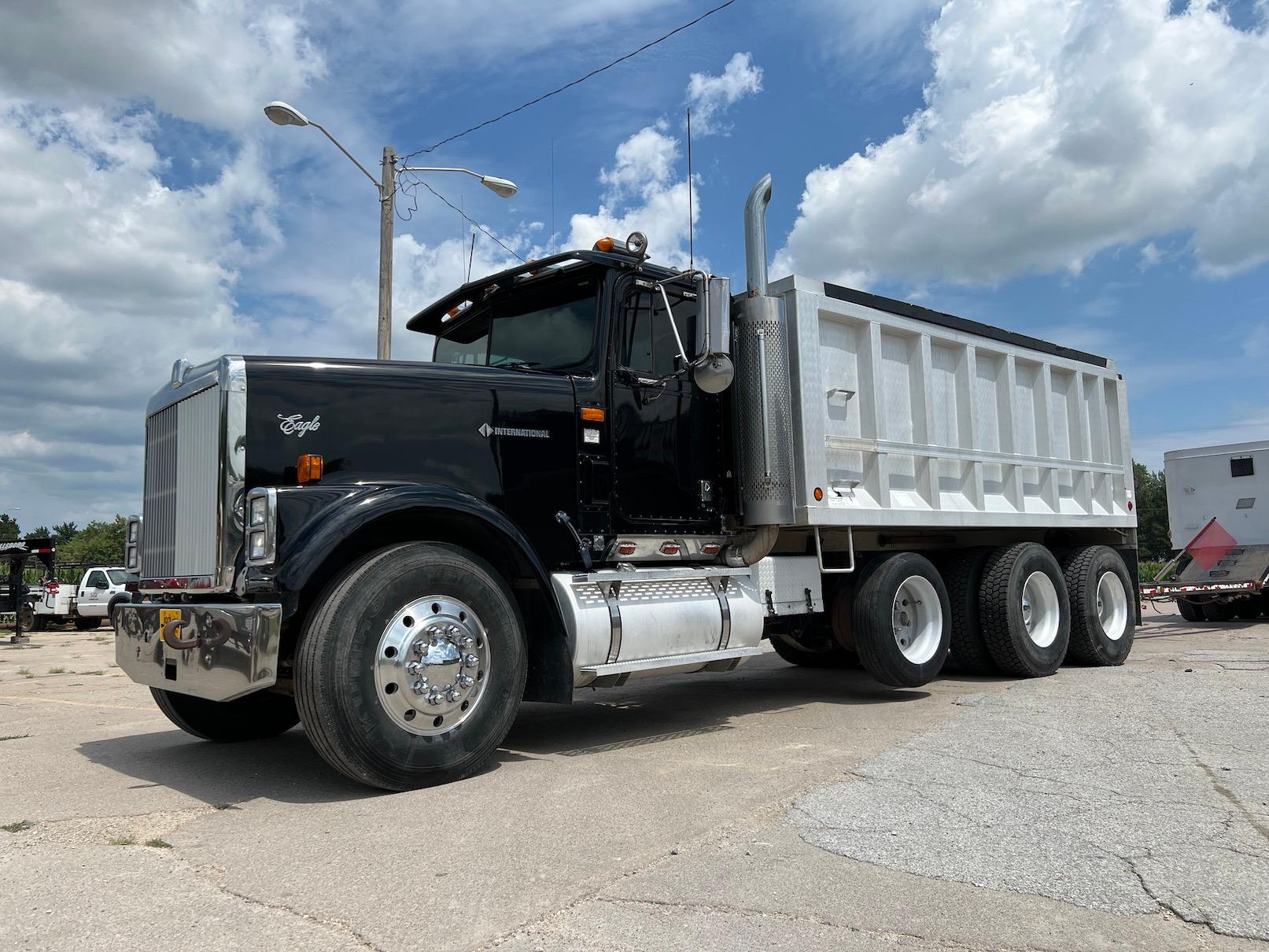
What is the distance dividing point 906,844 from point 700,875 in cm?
87

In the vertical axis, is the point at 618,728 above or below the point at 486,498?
below

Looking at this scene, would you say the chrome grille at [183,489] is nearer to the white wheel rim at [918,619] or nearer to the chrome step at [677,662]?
the chrome step at [677,662]

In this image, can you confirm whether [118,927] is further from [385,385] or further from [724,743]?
[724,743]

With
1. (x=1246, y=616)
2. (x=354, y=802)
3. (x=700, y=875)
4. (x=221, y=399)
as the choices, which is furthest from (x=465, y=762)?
(x=1246, y=616)

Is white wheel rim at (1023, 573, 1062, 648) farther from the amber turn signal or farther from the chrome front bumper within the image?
the chrome front bumper

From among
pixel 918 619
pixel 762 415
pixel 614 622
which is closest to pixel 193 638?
pixel 614 622

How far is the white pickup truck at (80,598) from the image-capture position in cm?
2317

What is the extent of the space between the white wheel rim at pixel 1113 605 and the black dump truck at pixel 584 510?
0.69 feet

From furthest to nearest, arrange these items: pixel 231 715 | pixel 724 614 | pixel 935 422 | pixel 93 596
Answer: pixel 93 596 → pixel 935 422 → pixel 724 614 → pixel 231 715

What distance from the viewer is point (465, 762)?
193 inches

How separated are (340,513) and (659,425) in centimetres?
249

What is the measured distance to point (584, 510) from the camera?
6074mm

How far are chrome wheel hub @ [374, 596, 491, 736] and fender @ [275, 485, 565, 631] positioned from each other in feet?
1.50

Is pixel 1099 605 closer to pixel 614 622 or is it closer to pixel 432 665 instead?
pixel 614 622
